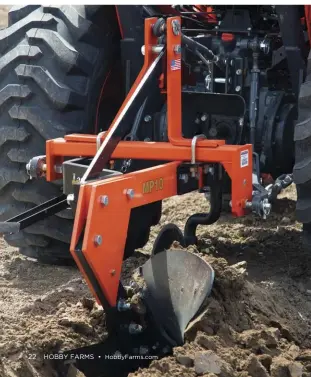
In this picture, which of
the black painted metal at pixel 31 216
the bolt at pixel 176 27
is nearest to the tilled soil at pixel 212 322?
the black painted metal at pixel 31 216

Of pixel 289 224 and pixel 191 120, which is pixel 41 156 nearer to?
pixel 191 120

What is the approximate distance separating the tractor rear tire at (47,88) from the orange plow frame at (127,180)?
497mm

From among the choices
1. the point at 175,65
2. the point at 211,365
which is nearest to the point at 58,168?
the point at 175,65

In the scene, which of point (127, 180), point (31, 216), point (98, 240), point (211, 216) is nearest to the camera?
point (98, 240)

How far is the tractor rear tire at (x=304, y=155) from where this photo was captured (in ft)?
14.9

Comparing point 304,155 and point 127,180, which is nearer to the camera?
point 127,180

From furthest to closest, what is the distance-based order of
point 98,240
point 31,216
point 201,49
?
point 201,49 < point 31,216 < point 98,240

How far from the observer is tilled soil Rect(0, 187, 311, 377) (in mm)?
3705

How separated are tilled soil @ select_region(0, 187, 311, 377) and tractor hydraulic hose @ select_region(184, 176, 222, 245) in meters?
0.39

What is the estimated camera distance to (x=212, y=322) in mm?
3918

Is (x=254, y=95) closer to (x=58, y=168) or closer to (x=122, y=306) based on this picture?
(x=58, y=168)

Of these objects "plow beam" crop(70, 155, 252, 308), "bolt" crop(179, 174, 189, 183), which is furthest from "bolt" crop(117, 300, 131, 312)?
"bolt" crop(179, 174, 189, 183)

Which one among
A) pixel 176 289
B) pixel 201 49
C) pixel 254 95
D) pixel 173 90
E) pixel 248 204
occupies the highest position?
pixel 201 49

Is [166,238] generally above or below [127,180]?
below
